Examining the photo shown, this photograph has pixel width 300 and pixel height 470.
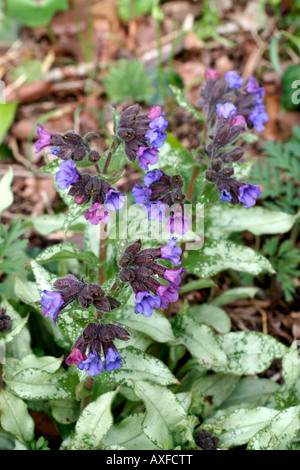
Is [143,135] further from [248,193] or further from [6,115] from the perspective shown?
[6,115]

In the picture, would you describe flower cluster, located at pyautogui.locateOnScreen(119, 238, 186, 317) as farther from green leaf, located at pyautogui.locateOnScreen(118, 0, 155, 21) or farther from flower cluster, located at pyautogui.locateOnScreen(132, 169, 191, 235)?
green leaf, located at pyautogui.locateOnScreen(118, 0, 155, 21)

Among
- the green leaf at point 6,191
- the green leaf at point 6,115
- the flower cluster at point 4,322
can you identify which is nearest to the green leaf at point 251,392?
the flower cluster at point 4,322

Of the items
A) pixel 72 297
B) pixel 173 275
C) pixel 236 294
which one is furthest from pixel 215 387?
pixel 72 297

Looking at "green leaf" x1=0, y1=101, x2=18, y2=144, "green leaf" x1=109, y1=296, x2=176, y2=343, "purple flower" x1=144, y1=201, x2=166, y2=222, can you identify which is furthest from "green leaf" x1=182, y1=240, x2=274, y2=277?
"green leaf" x1=0, y1=101, x2=18, y2=144

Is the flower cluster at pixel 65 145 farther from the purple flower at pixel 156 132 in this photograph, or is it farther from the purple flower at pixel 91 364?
the purple flower at pixel 91 364

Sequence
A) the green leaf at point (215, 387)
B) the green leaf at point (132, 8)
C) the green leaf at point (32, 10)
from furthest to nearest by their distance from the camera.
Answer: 1. the green leaf at point (132, 8)
2. the green leaf at point (32, 10)
3. the green leaf at point (215, 387)

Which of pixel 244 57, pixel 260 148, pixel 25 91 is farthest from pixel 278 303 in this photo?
pixel 25 91
